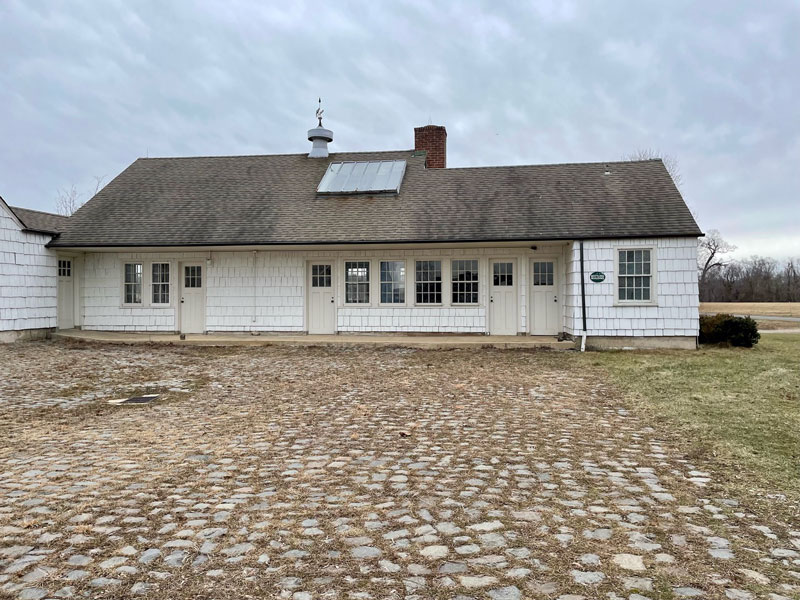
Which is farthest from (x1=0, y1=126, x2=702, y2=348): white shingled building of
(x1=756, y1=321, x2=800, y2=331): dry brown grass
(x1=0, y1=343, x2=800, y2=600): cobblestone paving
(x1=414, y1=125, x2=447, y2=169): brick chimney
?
(x1=756, y1=321, x2=800, y2=331): dry brown grass

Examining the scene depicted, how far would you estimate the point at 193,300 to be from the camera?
56.5 ft

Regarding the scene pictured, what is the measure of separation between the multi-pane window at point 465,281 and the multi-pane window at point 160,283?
840 centimetres

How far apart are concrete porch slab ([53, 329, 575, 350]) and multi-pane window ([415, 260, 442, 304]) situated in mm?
1078

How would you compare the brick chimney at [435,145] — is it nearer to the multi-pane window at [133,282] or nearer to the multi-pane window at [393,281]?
the multi-pane window at [393,281]

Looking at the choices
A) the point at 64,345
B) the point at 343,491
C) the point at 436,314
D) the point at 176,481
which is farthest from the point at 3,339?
the point at 343,491

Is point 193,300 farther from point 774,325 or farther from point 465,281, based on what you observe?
point 774,325

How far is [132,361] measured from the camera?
1265cm

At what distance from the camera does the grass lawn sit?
203 inches

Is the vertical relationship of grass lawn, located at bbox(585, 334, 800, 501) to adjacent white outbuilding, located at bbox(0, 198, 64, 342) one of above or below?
below

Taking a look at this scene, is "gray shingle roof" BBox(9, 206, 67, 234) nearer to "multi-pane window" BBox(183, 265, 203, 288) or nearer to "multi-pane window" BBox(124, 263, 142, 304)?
"multi-pane window" BBox(124, 263, 142, 304)

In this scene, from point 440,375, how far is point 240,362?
4.56 metres

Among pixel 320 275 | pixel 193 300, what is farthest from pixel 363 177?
pixel 193 300

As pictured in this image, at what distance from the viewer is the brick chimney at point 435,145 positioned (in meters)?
19.7

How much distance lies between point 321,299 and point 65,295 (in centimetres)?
768
